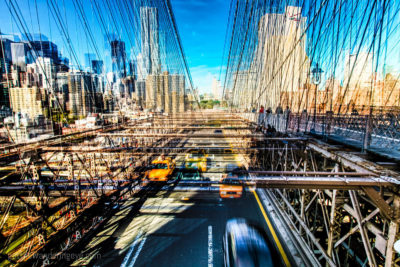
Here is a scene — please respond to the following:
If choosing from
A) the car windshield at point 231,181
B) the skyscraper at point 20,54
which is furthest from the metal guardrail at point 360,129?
the skyscraper at point 20,54

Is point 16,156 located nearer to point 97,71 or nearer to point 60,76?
point 60,76

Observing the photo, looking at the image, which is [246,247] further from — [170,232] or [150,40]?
[150,40]

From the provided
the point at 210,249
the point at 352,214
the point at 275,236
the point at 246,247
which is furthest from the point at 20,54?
the point at 275,236

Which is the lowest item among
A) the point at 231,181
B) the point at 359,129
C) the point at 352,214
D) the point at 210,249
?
the point at 210,249

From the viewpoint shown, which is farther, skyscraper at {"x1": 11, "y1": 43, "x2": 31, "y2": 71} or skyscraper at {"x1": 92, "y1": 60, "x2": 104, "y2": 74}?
skyscraper at {"x1": 92, "y1": 60, "x2": 104, "y2": 74}

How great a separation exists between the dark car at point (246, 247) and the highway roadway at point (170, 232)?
0.79m

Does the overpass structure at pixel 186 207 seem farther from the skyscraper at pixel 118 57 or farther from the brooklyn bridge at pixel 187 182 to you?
the skyscraper at pixel 118 57

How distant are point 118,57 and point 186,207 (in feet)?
29.7

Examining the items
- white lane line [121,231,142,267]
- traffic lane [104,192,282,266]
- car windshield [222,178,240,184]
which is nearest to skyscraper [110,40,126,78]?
traffic lane [104,192,282,266]

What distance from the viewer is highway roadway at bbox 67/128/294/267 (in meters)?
6.64

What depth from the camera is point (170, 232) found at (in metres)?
8.21

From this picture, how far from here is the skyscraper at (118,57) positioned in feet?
35.4

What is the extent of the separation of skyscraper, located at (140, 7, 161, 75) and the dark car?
14505 mm

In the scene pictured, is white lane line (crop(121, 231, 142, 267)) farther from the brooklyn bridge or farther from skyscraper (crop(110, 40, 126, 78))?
skyscraper (crop(110, 40, 126, 78))
